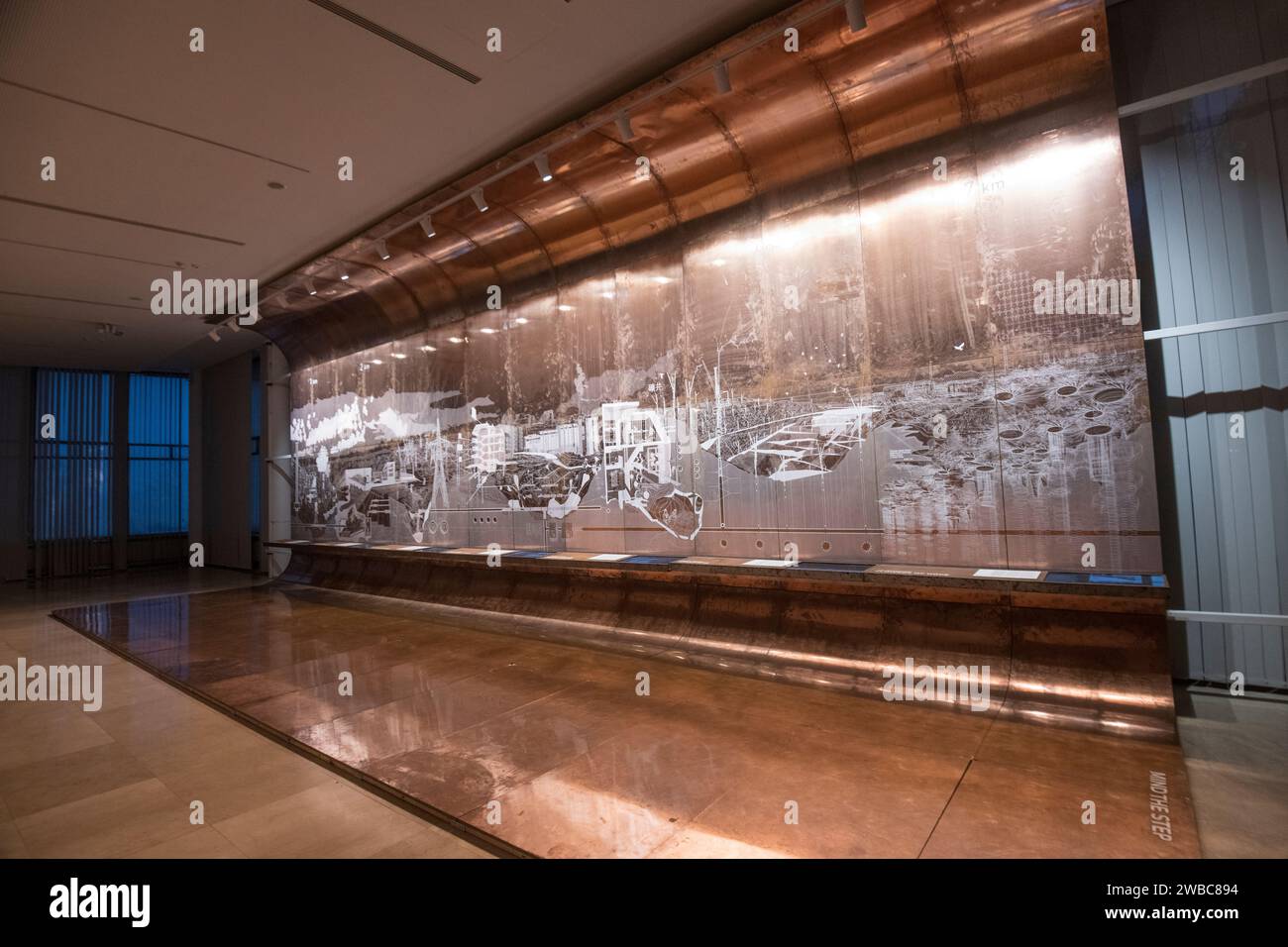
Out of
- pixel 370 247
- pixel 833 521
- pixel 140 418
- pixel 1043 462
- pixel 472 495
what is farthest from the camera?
pixel 140 418

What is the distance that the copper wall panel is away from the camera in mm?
4621

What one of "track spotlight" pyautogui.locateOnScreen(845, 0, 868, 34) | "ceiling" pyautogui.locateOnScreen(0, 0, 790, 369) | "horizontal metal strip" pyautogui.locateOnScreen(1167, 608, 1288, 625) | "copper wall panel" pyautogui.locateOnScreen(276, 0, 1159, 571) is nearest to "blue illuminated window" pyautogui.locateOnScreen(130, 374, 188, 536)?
"ceiling" pyautogui.locateOnScreen(0, 0, 790, 369)

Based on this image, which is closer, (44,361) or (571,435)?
(571,435)

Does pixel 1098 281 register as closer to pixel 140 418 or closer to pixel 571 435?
pixel 571 435

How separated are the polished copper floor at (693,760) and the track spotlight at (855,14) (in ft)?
16.3

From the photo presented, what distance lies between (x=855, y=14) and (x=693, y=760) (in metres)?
5.23

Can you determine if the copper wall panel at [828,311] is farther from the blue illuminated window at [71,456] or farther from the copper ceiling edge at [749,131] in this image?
the blue illuminated window at [71,456]

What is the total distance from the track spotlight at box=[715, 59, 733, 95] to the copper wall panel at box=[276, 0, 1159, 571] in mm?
105

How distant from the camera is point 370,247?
8695mm

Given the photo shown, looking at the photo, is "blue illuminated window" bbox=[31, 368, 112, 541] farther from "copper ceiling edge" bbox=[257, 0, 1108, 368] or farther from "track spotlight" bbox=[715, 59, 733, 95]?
"track spotlight" bbox=[715, 59, 733, 95]

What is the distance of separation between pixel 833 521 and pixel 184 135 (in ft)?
24.2

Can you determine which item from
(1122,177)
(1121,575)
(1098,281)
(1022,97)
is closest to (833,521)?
(1121,575)

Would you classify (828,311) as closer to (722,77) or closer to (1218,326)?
(722,77)

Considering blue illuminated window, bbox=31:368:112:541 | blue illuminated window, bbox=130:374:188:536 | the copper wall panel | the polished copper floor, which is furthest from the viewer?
blue illuminated window, bbox=130:374:188:536
